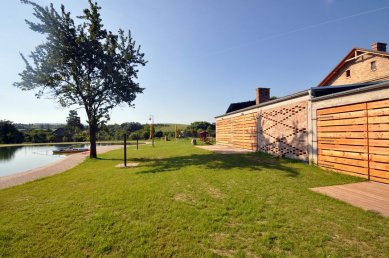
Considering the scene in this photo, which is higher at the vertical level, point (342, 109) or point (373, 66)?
point (373, 66)

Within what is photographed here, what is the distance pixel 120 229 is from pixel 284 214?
3310 millimetres

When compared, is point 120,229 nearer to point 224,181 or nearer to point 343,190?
point 224,181

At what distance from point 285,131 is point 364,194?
645 centimetres

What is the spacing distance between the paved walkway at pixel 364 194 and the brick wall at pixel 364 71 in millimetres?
18581

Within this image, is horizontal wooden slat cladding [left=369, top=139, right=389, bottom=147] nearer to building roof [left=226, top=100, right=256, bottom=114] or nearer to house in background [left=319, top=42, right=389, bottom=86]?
house in background [left=319, top=42, right=389, bottom=86]

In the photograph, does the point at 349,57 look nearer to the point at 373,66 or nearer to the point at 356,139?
the point at 373,66

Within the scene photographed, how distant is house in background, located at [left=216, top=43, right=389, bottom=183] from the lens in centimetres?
652

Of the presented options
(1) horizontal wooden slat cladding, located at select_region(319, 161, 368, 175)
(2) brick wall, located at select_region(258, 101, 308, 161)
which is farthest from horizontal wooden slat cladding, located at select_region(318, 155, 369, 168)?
(2) brick wall, located at select_region(258, 101, 308, 161)

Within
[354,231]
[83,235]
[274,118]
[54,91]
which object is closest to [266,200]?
[354,231]

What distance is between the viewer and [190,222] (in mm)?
4039

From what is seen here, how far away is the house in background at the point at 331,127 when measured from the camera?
21.4ft

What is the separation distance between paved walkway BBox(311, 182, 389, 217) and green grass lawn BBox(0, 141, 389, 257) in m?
0.38

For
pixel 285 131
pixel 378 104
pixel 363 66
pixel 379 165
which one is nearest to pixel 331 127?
pixel 378 104

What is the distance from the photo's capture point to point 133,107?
1648 centimetres
